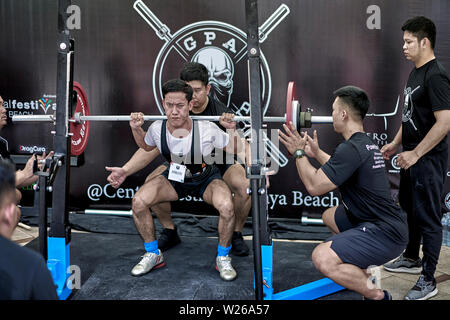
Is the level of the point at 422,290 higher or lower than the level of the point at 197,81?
lower

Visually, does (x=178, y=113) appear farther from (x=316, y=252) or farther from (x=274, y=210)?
(x=274, y=210)

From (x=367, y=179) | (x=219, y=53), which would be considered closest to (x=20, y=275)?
(x=367, y=179)

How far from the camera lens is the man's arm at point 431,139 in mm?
2736

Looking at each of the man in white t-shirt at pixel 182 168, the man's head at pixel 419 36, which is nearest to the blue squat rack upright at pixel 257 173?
the man in white t-shirt at pixel 182 168

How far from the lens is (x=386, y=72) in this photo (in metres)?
4.03

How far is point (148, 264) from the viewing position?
3.09m

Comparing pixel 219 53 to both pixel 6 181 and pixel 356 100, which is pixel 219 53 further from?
pixel 6 181

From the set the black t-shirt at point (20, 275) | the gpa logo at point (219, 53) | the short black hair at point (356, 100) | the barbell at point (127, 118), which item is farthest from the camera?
the gpa logo at point (219, 53)

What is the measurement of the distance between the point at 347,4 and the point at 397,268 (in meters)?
2.23

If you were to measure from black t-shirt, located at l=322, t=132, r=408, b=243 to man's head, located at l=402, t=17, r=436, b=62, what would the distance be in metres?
0.76

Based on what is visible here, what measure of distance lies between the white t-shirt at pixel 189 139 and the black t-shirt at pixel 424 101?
47.5 inches

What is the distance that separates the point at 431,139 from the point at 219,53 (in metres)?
2.13

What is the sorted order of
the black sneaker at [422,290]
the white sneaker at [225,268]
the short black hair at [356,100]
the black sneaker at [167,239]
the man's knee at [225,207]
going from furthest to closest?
the black sneaker at [167,239]
the man's knee at [225,207]
the white sneaker at [225,268]
the black sneaker at [422,290]
the short black hair at [356,100]

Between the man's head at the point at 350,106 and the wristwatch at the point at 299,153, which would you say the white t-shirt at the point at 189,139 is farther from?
the man's head at the point at 350,106
